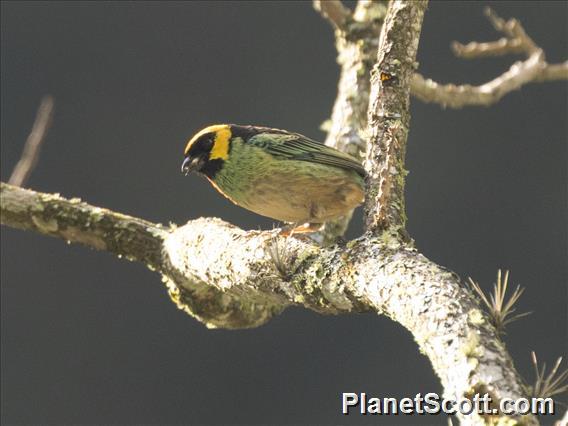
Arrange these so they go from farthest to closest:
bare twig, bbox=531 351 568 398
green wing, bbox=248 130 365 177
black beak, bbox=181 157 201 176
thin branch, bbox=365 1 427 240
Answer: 1. black beak, bbox=181 157 201 176
2. green wing, bbox=248 130 365 177
3. thin branch, bbox=365 1 427 240
4. bare twig, bbox=531 351 568 398

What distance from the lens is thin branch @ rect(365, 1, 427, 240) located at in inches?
100

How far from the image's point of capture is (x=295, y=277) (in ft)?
7.89

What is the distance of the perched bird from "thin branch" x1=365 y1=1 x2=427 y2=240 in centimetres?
94

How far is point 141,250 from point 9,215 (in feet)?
1.76

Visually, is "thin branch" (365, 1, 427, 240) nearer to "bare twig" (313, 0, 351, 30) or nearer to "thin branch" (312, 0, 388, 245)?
"thin branch" (312, 0, 388, 245)

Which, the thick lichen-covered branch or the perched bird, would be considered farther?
the perched bird

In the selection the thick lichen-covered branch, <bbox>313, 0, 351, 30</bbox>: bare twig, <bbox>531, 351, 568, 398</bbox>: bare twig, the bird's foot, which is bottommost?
<bbox>531, 351, 568, 398</bbox>: bare twig

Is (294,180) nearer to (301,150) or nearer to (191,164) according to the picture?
(301,150)

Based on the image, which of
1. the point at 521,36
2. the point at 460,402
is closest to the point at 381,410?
the point at 460,402

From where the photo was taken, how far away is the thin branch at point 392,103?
2.55 metres

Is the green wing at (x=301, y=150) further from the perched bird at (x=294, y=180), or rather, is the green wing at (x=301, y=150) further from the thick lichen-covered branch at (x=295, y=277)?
the thick lichen-covered branch at (x=295, y=277)

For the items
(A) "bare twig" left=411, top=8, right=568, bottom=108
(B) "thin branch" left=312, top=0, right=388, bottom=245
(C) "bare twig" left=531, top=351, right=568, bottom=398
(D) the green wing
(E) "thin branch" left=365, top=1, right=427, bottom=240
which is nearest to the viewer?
(C) "bare twig" left=531, top=351, right=568, bottom=398

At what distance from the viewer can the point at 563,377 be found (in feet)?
5.50

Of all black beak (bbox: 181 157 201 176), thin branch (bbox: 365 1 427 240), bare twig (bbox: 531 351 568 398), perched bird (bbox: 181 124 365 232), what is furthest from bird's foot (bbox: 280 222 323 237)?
bare twig (bbox: 531 351 568 398)
